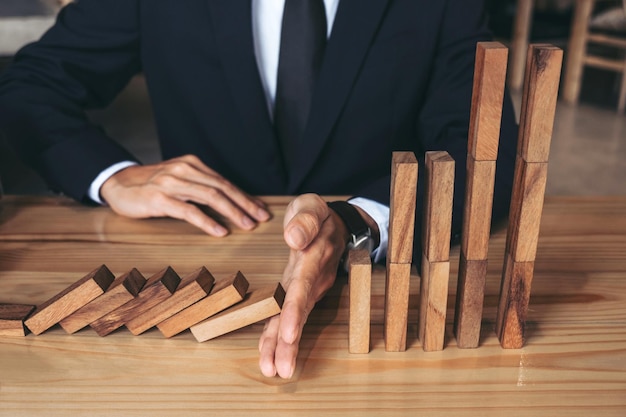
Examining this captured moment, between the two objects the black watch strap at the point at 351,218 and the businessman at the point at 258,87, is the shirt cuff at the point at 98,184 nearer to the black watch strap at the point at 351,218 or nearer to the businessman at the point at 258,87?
the businessman at the point at 258,87

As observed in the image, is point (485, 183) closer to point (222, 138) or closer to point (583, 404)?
point (583, 404)

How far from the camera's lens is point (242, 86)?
4.05 ft

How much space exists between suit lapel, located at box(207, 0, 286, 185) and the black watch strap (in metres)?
0.41

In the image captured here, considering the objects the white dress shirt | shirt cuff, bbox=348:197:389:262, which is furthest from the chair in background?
shirt cuff, bbox=348:197:389:262

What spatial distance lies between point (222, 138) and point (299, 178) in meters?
0.18

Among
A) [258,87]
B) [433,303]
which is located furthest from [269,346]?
[258,87]

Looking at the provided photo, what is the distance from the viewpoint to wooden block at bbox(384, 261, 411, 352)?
2.15 feet

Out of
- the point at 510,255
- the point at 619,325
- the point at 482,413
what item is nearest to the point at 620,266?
the point at 619,325

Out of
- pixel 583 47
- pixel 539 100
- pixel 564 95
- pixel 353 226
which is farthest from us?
pixel 564 95

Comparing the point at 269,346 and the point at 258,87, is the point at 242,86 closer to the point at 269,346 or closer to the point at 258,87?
the point at 258,87

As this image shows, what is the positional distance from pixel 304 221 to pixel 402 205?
12 cm

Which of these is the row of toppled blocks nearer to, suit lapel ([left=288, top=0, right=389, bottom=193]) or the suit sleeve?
the suit sleeve

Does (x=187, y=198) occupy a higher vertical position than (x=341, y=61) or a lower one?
lower

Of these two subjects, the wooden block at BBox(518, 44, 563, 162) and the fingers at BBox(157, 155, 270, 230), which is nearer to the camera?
the wooden block at BBox(518, 44, 563, 162)
